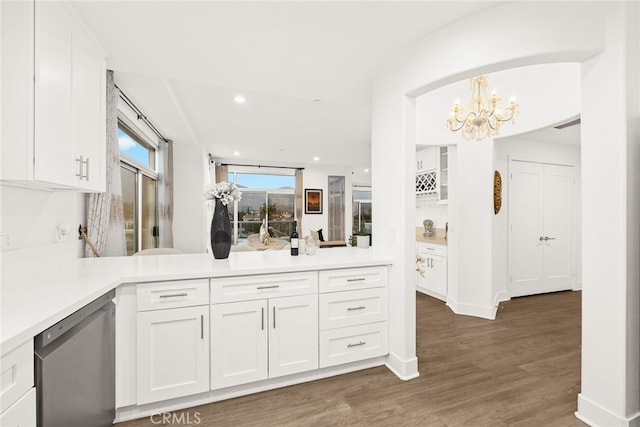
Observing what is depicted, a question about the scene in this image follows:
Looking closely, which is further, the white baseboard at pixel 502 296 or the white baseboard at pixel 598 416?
the white baseboard at pixel 502 296

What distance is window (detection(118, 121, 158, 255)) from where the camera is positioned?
132 inches

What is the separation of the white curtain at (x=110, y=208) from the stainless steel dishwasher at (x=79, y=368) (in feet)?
3.15

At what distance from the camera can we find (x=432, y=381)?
2.08 meters

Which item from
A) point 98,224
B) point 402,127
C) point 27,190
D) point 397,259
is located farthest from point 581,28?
point 98,224

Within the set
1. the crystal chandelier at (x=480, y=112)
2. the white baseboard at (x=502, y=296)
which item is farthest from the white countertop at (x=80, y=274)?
the white baseboard at (x=502, y=296)

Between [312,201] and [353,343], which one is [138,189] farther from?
[312,201]

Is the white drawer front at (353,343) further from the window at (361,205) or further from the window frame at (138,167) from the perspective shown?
the window at (361,205)

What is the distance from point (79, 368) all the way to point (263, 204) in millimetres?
6478

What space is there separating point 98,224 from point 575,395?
3771mm

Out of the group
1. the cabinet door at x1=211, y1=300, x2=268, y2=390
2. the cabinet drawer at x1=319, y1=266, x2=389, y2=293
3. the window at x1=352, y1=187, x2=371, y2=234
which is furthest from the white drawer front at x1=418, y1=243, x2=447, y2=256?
the window at x1=352, y1=187, x2=371, y2=234

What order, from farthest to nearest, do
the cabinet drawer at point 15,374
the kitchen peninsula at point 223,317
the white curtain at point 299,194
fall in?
the white curtain at point 299,194 → the kitchen peninsula at point 223,317 → the cabinet drawer at point 15,374

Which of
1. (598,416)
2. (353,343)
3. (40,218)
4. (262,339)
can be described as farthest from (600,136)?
(40,218)

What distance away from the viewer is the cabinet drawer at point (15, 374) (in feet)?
2.78

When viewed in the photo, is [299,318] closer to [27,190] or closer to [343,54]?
[27,190]
